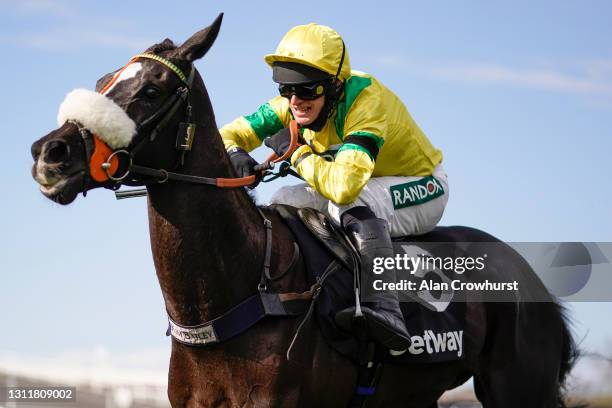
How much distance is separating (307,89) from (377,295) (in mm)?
1405

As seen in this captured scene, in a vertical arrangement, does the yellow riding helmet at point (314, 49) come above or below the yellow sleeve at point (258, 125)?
above

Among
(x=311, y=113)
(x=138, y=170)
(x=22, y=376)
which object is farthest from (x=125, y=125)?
(x=22, y=376)

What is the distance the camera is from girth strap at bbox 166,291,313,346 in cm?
548

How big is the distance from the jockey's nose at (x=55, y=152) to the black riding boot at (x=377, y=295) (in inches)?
76.1

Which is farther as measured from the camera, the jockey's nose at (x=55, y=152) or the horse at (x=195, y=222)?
the horse at (x=195, y=222)

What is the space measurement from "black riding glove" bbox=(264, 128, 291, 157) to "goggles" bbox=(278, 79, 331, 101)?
0.33 metres

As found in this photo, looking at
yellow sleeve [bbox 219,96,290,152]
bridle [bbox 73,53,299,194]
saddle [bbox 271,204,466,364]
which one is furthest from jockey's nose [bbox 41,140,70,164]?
yellow sleeve [bbox 219,96,290,152]

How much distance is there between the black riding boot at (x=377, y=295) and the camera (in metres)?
5.87

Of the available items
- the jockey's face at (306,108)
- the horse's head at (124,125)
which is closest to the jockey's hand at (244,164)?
the jockey's face at (306,108)

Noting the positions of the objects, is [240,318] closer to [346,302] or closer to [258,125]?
[346,302]

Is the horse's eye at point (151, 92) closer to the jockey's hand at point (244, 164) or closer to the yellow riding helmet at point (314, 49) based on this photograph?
the jockey's hand at point (244, 164)

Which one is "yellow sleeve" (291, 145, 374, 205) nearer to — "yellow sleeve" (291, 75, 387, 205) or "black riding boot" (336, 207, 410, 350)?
"yellow sleeve" (291, 75, 387, 205)
